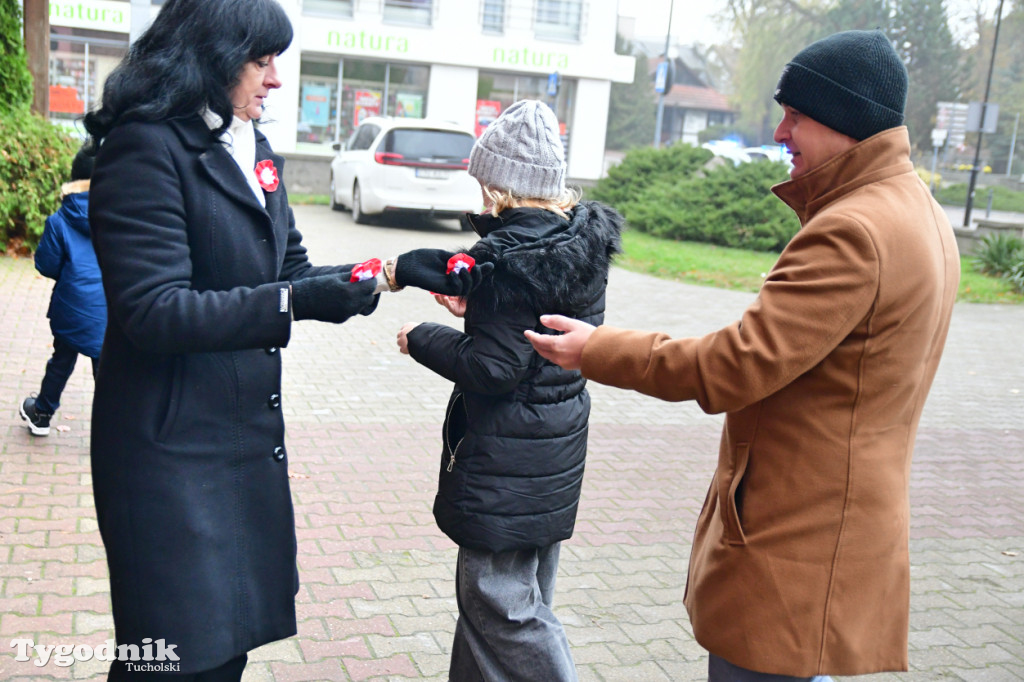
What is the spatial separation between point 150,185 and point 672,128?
78217 millimetres

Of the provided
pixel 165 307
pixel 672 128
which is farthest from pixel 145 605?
pixel 672 128

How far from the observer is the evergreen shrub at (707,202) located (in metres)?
17.9

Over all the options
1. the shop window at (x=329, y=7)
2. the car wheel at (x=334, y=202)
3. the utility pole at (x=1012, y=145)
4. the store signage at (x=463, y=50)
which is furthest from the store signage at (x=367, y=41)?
the utility pole at (x=1012, y=145)

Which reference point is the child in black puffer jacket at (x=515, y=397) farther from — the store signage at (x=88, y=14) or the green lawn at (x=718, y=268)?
the store signage at (x=88, y=14)

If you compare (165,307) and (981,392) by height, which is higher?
(165,307)

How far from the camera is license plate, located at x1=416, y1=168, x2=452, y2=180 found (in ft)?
55.0

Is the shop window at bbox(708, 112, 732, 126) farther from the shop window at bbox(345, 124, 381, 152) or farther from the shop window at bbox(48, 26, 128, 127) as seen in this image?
the shop window at bbox(345, 124, 381, 152)

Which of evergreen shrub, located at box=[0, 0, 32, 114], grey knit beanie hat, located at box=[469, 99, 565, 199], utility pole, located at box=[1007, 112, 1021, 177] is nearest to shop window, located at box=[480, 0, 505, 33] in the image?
evergreen shrub, located at box=[0, 0, 32, 114]

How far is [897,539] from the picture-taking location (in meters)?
2.31

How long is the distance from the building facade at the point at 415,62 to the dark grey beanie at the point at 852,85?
2457cm

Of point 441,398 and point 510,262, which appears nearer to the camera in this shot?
point 510,262

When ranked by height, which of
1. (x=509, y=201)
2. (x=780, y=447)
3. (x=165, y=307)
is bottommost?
(x=780, y=447)

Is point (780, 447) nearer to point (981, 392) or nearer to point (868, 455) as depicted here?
point (868, 455)

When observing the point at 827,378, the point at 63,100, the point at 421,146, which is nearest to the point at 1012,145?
the point at 421,146
